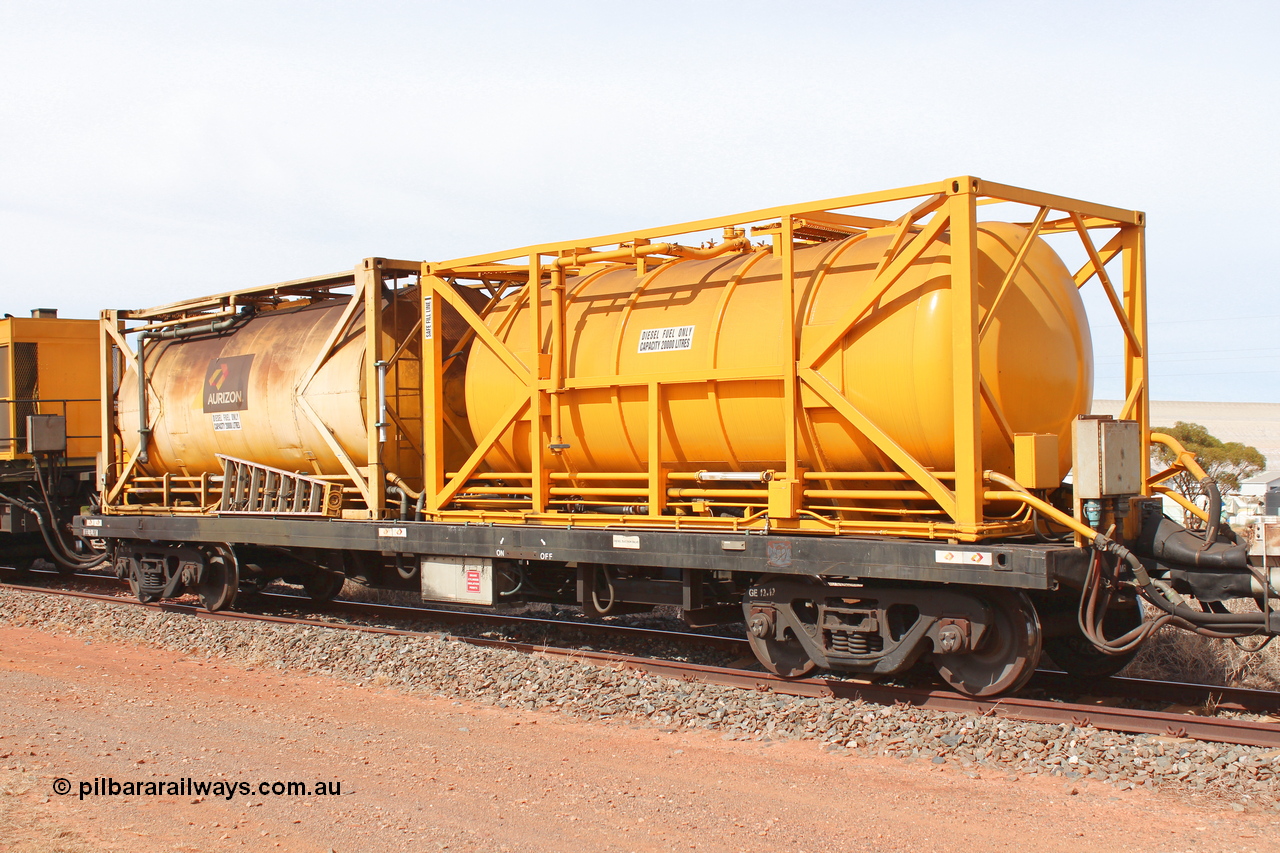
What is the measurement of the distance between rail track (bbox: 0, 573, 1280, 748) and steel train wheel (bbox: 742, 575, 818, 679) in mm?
83

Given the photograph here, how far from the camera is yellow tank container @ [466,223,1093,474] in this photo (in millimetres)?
7488

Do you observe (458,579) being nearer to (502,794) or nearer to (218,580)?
(218,580)

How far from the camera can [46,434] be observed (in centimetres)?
1541

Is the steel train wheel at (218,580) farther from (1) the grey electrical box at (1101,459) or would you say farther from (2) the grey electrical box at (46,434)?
(1) the grey electrical box at (1101,459)

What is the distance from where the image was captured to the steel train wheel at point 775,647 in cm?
823

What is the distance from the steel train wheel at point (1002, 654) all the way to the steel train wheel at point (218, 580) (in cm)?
794

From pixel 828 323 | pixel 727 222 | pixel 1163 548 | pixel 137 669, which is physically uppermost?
pixel 727 222

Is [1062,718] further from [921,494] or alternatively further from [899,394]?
[899,394]

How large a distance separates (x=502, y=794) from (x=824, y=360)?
12.0 ft

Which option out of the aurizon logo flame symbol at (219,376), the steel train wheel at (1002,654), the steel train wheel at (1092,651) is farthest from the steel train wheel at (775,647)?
the aurizon logo flame symbol at (219,376)

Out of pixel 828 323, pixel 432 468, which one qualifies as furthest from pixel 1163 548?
pixel 432 468

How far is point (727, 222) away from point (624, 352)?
137 centimetres

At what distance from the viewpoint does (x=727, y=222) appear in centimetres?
827

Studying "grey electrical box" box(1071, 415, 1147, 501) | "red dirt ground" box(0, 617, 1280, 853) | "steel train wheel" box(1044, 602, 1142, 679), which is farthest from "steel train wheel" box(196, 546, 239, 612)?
"grey electrical box" box(1071, 415, 1147, 501)
